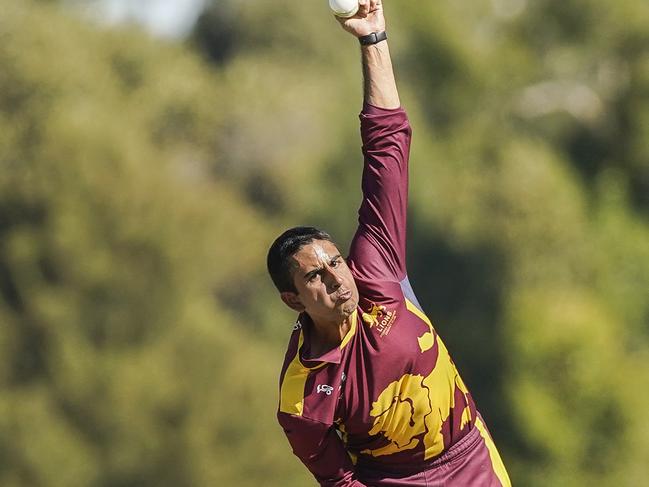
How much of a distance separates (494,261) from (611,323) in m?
3.19

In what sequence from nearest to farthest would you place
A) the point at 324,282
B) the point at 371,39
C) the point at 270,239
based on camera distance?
the point at 324,282 < the point at 371,39 < the point at 270,239

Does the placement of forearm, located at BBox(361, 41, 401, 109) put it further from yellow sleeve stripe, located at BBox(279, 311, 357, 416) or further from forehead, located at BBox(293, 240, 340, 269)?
yellow sleeve stripe, located at BBox(279, 311, 357, 416)

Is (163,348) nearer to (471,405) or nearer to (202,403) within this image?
(202,403)

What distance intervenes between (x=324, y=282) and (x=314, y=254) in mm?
109

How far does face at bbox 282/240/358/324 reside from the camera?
5.04 metres

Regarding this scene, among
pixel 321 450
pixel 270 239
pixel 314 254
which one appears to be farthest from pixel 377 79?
pixel 270 239

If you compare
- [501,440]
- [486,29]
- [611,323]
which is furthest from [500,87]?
[501,440]

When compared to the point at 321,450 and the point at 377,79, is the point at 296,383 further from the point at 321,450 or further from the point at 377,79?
the point at 377,79

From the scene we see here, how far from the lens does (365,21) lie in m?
5.46

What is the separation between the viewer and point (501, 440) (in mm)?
23891

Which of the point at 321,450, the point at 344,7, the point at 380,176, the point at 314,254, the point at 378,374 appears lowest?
the point at 321,450

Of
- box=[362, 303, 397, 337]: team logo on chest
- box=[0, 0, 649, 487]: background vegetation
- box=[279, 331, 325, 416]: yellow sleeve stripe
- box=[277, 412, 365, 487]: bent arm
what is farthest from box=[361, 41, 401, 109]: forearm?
box=[0, 0, 649, 487]: background vegetation

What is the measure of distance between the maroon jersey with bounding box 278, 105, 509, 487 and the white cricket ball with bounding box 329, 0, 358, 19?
0.38 m

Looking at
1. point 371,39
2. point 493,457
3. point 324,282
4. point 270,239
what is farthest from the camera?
Result: point 270,239
